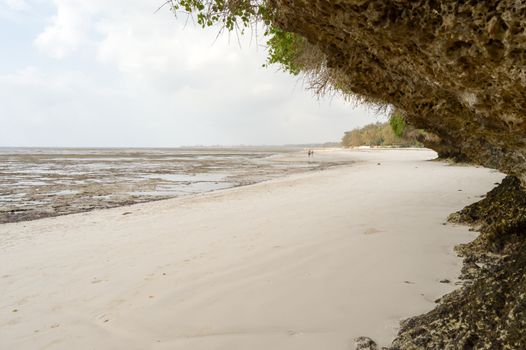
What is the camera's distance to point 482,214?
620 cm

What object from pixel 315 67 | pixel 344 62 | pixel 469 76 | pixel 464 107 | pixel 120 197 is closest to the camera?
pixel 469 76

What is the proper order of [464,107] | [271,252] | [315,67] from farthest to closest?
[315,67] → [271,252] → [464,107]

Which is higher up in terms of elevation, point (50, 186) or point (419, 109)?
point (419, 109)

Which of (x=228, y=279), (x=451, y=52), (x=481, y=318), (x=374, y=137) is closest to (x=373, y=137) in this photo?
(x=374, y=137)

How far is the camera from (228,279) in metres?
4.30

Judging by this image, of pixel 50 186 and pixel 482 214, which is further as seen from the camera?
pixel 50 186

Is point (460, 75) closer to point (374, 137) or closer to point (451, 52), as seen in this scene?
point (451, 52)

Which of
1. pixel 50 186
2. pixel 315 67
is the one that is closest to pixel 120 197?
pixel 50 186

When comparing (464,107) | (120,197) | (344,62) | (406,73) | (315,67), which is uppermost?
(315,67)

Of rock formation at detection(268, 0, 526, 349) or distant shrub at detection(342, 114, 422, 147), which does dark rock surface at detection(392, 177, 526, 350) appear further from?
distant shrub at detection(342, 114, 422, 147)

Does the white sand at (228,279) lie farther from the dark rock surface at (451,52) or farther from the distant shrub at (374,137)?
the distant shrub at (374,137)

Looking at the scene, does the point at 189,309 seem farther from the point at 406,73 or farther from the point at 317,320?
the point at 406,73

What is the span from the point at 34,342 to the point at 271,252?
3093 mm

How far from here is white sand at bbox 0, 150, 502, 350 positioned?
10.2 feet
